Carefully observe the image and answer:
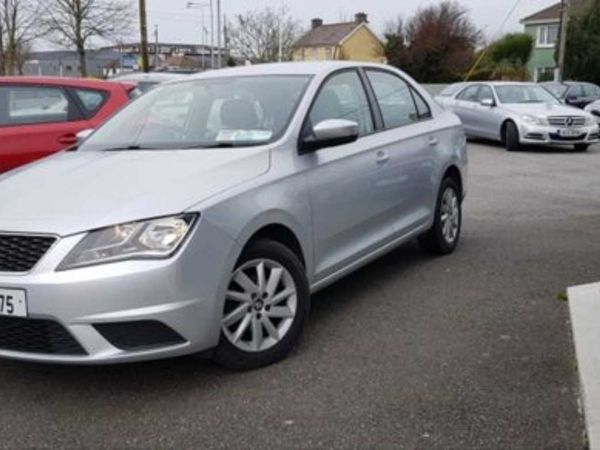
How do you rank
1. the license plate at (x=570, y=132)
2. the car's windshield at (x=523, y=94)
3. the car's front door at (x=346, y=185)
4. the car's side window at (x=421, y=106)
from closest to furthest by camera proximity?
the car's front door at (x=346, y=185) < the car's side window at (x=421, y=106) < the license plate at (x=570, y=132) < the car's windshield at (x=523, y=94)

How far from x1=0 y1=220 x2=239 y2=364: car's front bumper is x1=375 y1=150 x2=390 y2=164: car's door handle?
1.85 m

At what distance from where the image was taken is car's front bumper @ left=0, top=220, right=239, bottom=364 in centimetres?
336

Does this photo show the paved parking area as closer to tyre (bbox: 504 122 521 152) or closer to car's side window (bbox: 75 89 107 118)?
car's side window (bbox: 75 89 107 118)

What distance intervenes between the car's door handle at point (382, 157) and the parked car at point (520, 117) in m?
9.42

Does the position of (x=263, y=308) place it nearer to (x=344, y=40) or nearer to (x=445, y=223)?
(x=445, y=223)

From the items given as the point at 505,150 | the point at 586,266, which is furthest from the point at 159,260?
the point at 505,150

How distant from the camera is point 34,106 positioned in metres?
7.38

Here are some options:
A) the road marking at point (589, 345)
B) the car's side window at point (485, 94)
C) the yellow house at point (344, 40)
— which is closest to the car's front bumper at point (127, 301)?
the road marking at point (589, 345)

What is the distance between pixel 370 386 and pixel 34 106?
501cm

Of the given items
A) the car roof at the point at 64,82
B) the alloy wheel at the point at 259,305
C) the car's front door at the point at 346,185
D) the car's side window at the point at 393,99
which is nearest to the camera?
the alloy wheel at the point at 259,305

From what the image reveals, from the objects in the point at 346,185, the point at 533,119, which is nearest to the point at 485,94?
the point at 533,119

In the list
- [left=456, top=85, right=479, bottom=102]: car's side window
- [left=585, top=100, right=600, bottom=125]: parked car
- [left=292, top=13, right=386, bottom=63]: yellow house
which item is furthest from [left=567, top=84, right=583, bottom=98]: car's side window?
[left=292, top=13, right=386, bottom=63]: yellow house

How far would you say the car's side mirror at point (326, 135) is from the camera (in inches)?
173

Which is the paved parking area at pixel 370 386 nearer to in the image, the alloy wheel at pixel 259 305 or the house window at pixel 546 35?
the alloy wheel at pixel 259 305
